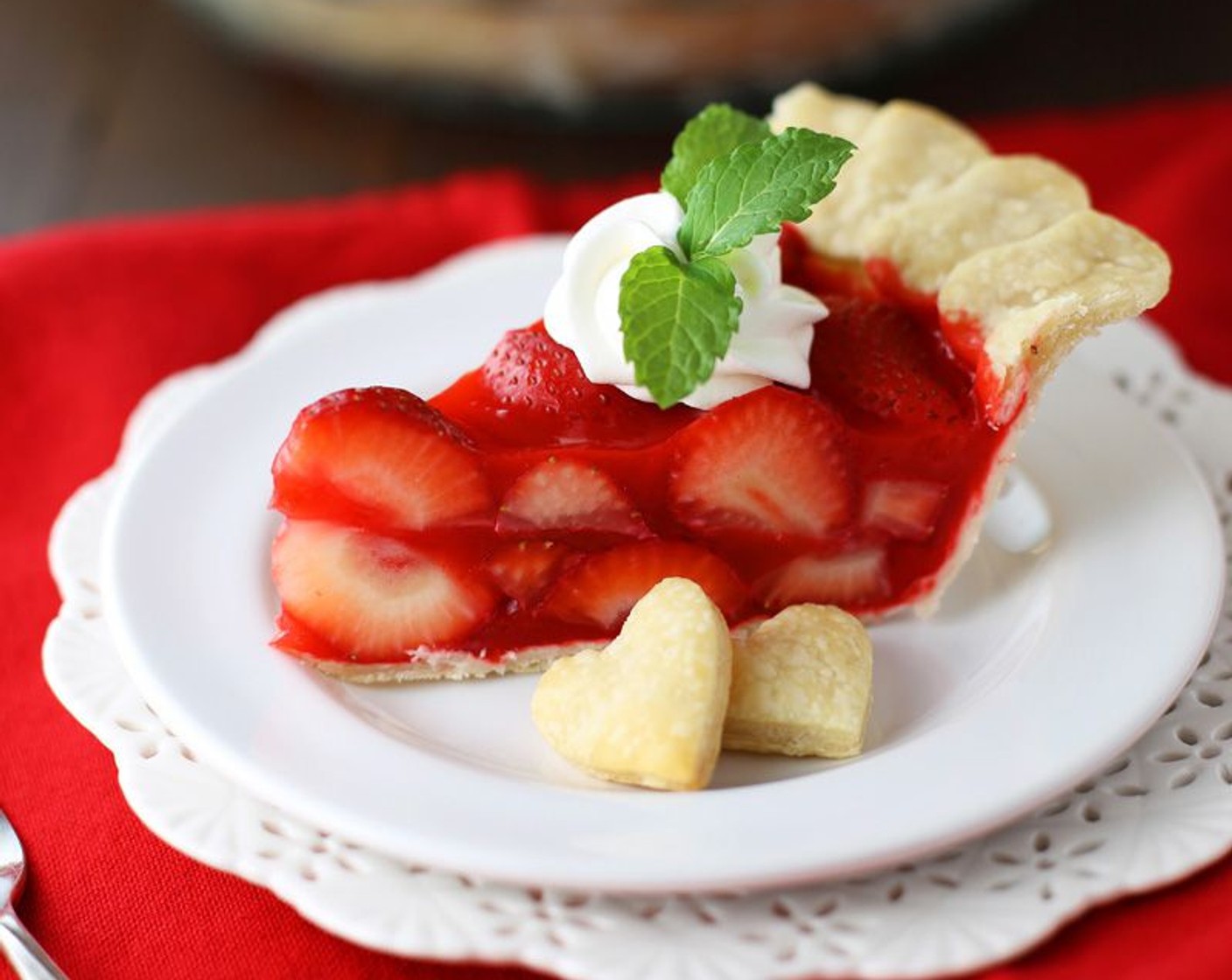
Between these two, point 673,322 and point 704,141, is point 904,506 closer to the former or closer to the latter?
point 673,322

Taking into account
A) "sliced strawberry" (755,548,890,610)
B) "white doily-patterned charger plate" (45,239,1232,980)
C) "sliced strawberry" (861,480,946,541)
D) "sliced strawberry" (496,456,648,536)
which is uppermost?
"sliced strawberry" (861,480,946,541)

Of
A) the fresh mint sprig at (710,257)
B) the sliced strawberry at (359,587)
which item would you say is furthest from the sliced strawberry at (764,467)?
the sliced strawberry at (359,587)

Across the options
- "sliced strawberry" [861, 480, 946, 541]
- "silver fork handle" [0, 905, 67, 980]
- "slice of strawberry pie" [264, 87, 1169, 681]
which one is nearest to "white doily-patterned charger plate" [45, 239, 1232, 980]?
"silver fork handle" [0, 905, 67, 980]

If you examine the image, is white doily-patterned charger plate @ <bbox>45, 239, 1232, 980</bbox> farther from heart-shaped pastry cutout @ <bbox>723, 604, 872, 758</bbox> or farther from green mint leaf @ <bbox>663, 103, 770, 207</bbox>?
green mint leaf @ <bbox>663, 103, 770, 207</bbox>

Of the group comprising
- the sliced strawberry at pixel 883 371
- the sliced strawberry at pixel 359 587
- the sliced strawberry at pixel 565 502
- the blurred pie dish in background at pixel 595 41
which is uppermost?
the blurred pie dish in background at pixel 595 41

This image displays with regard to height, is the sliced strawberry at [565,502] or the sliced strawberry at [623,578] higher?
the sliced strawberry at [565,502]

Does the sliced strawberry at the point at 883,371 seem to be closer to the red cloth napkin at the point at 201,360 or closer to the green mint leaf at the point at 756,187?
the green mint leaf at the point at 756,187

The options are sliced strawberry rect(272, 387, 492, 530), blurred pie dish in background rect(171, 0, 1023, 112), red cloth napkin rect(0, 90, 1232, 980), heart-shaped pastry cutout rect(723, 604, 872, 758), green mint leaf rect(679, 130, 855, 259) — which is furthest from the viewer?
blurred pie dish in background rect(171, 0, 1023, 112)
